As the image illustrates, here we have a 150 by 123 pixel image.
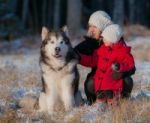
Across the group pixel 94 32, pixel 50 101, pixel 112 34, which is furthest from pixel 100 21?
pixel 50 101

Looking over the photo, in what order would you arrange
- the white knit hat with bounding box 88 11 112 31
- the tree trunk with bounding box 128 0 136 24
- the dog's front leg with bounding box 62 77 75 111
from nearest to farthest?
the dog's front leg with bounding box 62 77 75 111, the white knit hat with bounding box 88 11 112 31, the tree trunk with bounding box 128 0 136 24

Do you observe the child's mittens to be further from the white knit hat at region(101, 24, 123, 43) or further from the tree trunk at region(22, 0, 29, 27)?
the tree trunk at region(22, 0, 29, 27)

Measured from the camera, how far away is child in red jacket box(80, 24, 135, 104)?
26.2ft

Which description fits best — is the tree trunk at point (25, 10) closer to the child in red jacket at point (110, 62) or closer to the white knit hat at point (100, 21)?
the white knit hat at point (100, 21)

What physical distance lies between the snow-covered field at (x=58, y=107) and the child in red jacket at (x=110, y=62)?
343 millimetres

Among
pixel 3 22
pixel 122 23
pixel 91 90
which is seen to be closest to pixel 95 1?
pixel 122 23

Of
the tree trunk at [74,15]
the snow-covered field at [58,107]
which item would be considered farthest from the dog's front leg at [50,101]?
the tree trunk at [74,15]

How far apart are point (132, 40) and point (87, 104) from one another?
12215mm

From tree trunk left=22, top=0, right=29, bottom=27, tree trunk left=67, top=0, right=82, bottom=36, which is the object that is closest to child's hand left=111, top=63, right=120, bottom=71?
tree trunk left=67, top=0, right=82, bottom=36

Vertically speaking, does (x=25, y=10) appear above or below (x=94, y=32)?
above

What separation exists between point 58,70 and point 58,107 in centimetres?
50

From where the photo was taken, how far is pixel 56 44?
775 cm

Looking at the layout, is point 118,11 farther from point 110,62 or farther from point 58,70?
point 58,70

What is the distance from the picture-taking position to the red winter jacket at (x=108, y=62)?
798cm
